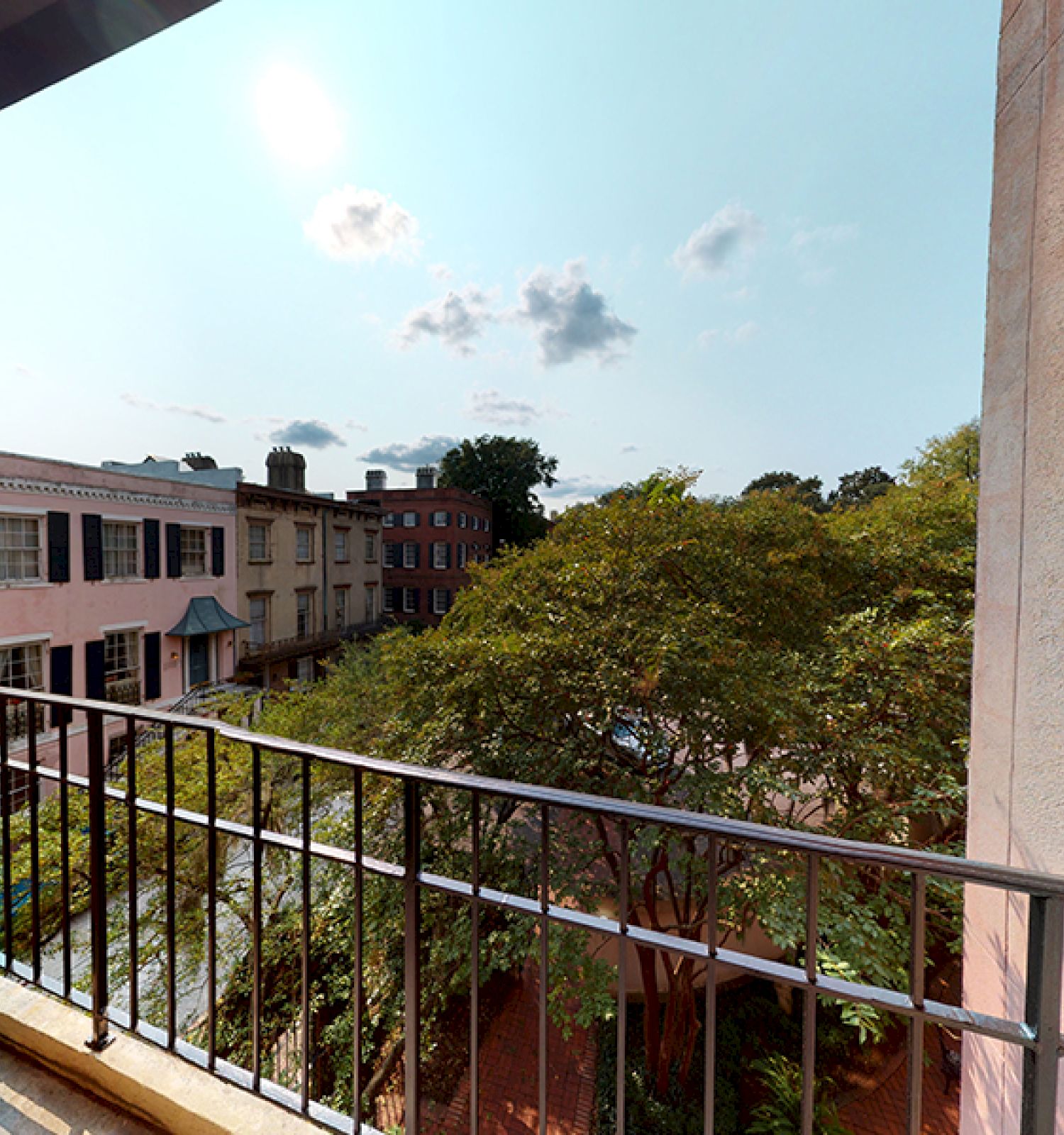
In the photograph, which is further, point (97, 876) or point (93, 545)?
point (93, 545)

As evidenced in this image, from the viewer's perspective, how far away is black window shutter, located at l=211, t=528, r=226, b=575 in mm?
12609

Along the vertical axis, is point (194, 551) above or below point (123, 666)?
above

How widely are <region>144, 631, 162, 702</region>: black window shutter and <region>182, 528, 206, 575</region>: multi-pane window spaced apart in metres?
1.55

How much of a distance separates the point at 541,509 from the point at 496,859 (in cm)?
2764

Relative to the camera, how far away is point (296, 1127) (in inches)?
45.9

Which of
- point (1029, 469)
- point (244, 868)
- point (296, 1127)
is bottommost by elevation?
point (244, 868)

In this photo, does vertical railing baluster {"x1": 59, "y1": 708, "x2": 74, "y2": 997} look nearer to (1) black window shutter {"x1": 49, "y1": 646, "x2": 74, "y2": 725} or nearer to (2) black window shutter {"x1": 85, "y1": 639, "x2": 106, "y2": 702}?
(1) black window shutter {"x1": 49, "y1": 646, "x2": 74, "y2": 725}

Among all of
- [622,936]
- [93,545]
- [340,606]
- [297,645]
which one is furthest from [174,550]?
[622,936]

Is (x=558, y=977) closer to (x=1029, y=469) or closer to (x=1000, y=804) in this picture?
(x=1000, y=804)

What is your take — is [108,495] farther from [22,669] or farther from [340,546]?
[340,546]

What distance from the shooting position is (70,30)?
1.38m

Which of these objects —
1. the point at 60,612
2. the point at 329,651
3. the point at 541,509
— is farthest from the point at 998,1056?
the point at 541,509

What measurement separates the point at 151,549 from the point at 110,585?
111 centimetres

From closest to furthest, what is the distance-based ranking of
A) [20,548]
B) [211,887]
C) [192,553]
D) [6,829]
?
[211,887] < [6,829] < [20,548] < [192,553]
